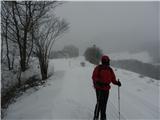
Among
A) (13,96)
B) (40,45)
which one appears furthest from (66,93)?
(40,45)

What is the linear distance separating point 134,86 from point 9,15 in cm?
1276

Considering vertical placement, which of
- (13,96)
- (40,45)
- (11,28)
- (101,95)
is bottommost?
(13,96)

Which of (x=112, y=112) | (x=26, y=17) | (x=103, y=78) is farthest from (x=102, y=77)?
(x=26, y=17)

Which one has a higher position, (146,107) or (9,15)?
(9,15)

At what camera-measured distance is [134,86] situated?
14.9 meters

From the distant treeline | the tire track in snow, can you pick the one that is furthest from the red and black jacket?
the distant treeline

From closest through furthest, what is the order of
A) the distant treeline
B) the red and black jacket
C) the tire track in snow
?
the red and black jacket
the tire track in snow
the distant treeline

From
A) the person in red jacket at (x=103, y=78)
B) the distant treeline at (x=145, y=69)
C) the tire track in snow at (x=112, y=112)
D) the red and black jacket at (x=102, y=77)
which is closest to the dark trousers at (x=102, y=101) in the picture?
the person in red jacket at (x=103, y=78)

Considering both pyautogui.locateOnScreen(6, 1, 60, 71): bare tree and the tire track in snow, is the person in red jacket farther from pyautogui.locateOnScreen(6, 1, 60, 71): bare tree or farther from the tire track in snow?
pyautogui.locateOnScreen(6, 1, 60, 71): bare tree

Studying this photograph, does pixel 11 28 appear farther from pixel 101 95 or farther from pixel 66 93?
pixel 101 95

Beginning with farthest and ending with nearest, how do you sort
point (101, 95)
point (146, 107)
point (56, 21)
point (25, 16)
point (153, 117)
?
point (56, 21) < point (25, 16) < point (146, 107) < point (153, 117) < point (101, 95)

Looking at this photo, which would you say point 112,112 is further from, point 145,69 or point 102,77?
point 145,69

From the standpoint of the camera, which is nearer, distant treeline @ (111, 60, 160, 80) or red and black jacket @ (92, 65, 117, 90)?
red and black jacket @ (92, 65, 117, 90)

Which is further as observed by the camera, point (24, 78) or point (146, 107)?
point (24, 78)
